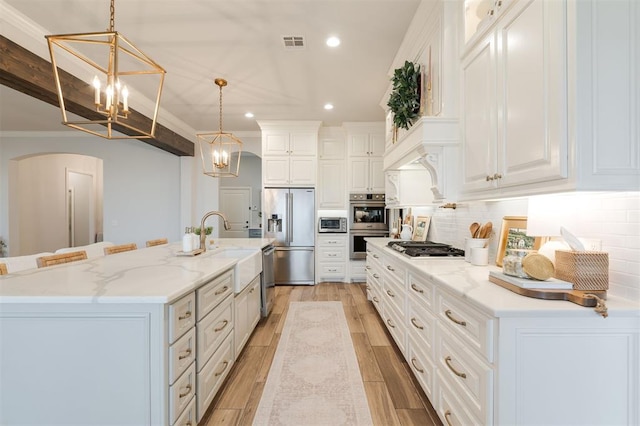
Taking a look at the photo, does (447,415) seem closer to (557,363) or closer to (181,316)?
(557,363)

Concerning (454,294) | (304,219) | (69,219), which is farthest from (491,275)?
(69,219)

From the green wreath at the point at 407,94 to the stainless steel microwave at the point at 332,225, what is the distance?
9.42 feet

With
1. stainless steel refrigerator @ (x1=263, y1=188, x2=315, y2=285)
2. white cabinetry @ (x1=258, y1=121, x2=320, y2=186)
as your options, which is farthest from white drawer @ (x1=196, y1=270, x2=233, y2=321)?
white cabinetry @ (x1=258, y1=121, x2=320, y2=186)

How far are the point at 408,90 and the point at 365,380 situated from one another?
2480 mm

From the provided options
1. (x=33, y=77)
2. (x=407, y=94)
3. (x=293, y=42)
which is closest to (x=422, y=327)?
(x=407, y=94)

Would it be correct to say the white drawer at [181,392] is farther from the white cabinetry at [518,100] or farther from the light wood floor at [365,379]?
the white cabinetry at [518,100]

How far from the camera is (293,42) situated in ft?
9.45

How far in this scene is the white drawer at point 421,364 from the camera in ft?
5.92

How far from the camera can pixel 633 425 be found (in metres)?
1.12

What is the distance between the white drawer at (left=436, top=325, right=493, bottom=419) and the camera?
118 cm

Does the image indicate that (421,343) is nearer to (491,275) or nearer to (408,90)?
(491,275)

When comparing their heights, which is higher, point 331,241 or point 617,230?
point 617,230

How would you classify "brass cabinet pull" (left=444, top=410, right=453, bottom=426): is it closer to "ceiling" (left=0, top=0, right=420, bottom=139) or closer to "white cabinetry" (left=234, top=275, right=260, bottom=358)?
"white cabinetry" (left=234, top=275, right=260, bottom=358)

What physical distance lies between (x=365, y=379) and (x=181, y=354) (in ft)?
4.61
